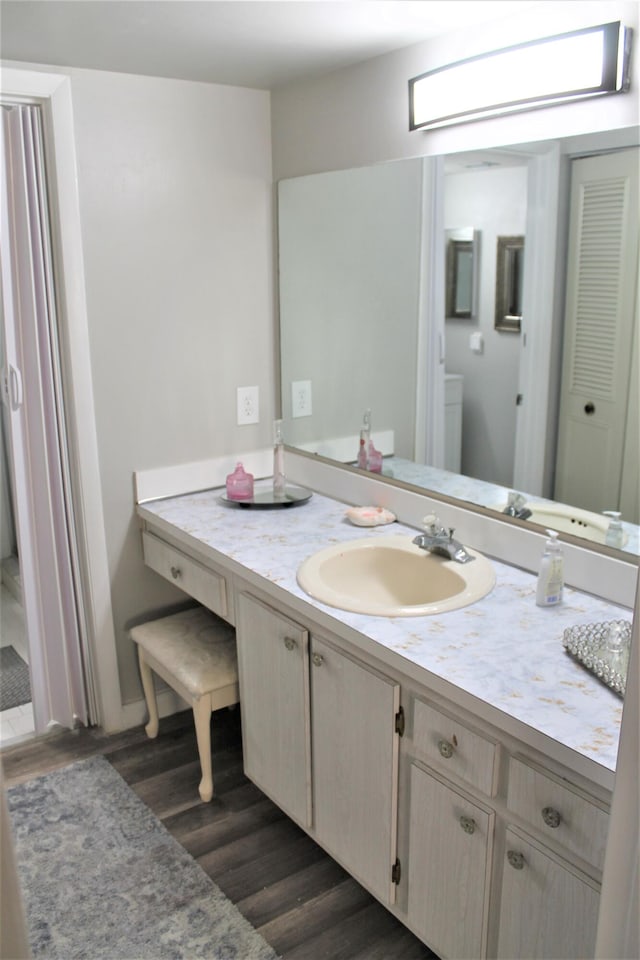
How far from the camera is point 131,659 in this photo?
2688 mm

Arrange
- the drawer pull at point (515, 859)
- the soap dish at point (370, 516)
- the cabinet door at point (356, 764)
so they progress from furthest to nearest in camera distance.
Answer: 1. the soap dish at point (370, 516)
2. the cabinet door at point (356, 764)
3. the drawer pull at point (515, 859)

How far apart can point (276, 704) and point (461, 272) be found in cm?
118

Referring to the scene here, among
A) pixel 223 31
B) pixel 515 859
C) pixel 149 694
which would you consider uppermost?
pixel 223 31

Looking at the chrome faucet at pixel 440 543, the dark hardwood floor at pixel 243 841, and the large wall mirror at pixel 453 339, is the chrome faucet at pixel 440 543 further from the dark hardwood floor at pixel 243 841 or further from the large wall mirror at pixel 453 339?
the dark hardwood floor at pixel 243 841

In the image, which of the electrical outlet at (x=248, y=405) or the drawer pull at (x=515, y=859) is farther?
the electrical outlet at (x=248, y=405)

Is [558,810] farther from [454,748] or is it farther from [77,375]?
[77,375]

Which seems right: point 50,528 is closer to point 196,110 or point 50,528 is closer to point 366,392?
point 366,392

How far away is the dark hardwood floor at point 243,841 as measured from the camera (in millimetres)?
1866

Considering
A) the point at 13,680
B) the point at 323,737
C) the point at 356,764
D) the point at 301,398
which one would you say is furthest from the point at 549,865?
the point at 13,680

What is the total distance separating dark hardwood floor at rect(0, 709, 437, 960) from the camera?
1.87 m

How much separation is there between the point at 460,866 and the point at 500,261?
4.34 feet

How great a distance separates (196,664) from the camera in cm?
231

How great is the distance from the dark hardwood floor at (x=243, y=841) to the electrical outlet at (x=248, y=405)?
101cm

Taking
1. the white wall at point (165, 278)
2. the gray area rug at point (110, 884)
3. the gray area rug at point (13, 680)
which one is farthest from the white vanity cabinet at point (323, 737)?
the gray area rug at point (13, 680)
